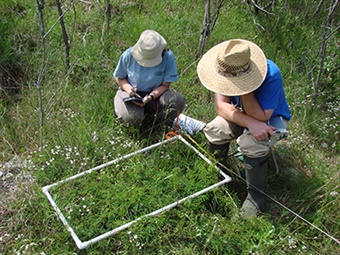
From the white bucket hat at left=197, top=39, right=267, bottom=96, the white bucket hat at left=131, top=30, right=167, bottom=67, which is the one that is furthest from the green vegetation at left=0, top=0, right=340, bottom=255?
the white bucket hat at left=197, top=39, right=267, bottom=96

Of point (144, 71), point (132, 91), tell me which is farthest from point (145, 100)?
point (144, 71)

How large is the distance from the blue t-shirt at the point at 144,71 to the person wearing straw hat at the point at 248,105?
595mm

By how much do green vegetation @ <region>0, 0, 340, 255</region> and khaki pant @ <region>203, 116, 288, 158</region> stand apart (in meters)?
0.24

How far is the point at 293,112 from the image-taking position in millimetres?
3867

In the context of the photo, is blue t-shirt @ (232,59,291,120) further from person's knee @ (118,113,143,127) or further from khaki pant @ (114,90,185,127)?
person's knee @ (118,113,143,127)

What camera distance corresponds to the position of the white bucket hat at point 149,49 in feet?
10.5

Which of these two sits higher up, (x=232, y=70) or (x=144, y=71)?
(x=232, y=70)

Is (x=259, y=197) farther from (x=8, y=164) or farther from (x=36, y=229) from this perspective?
(x=8, y=164)

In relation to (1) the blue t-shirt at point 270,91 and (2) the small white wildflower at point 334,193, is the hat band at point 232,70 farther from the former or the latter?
(2) the small white wildflower at point 334,193

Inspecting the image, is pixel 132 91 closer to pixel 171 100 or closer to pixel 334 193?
pixel 171 100

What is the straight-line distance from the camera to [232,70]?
2586mm

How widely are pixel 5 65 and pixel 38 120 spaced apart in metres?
0.89

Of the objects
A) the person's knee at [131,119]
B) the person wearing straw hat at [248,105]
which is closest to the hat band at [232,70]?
the person wearing straw hat at [248,105]

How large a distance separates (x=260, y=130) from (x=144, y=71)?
115 centimetres
